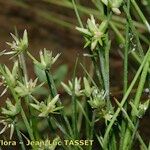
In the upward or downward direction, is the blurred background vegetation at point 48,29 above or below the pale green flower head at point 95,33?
below

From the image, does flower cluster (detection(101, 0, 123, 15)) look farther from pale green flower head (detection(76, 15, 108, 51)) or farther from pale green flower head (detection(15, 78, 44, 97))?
pale green flower head (detection(15, 78, 44, 97))

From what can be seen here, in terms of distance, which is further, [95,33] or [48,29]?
[48,29]

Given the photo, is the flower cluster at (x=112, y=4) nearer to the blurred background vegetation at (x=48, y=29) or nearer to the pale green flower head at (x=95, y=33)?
the pale green flower head at (x=95, y=33)

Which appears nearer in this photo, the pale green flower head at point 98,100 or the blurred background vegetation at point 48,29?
the pale green flower head at point 98,100

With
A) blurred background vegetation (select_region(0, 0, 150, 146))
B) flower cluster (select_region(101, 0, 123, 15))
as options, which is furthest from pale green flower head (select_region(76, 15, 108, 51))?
blurred background vegetation (select_region(0, 0, 150, 146))

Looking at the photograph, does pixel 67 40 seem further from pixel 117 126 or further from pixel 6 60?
pixel 117 126

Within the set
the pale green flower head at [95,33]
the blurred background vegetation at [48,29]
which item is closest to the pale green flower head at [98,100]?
the pale green flower head at [95,33]

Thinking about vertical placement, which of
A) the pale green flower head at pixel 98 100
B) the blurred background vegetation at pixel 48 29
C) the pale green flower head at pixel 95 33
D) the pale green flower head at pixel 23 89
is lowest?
the blurred background vegetation at pixel 48 29

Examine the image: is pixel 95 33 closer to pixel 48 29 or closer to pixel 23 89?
pixel 23 89

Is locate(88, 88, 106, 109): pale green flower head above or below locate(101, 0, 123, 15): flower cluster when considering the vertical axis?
below

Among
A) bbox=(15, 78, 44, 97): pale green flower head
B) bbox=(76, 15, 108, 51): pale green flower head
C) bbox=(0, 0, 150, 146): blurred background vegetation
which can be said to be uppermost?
bbox=(76, 15, 108, 51): pale green flower head

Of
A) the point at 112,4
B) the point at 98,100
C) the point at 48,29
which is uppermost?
the point at 112,4

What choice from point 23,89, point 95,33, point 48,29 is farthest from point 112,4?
point 48,29
